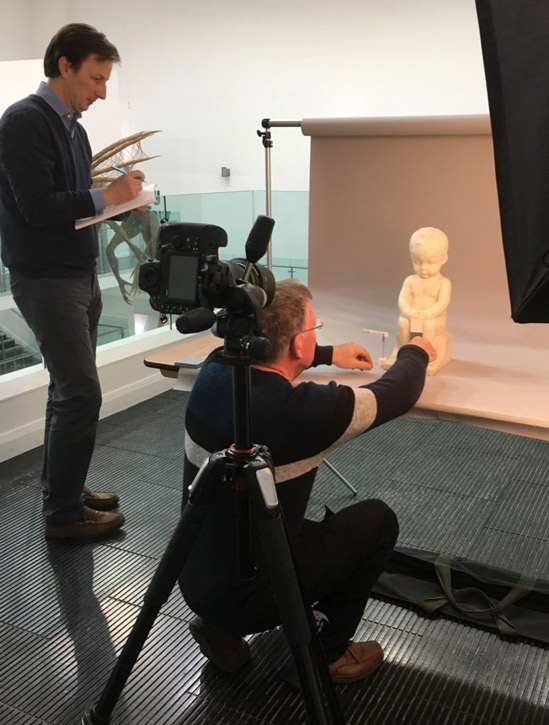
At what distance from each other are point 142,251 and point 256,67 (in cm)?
153

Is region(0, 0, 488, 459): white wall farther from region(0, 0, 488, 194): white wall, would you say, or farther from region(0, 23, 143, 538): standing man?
region(0, 23, 143, 538): standing man

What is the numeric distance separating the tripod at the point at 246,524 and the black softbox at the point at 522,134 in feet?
1.51

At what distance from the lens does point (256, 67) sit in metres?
4.50

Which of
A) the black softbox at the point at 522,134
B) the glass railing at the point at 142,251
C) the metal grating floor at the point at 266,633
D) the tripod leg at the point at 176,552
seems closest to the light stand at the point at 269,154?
the metal grating floor at the point at 266,633

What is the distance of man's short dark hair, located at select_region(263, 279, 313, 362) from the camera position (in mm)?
1481

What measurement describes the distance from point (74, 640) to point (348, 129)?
183 centimetres

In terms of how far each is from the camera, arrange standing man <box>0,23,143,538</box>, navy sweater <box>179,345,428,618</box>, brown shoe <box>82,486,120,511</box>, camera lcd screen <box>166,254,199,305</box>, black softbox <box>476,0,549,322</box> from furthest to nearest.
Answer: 1. brown shoe <box>82,486,120,511</box>
2. standing man <box>0,23,143,538</box>
3. navy sweater <box>179,345,428,618</box>
4. camera lcd screen <box>166,254,199,305</box>
5. black softbox <box>476,0,549,322</box>

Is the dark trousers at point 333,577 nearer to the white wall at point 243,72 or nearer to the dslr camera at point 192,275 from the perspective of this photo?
the dslr camera at point 192,275

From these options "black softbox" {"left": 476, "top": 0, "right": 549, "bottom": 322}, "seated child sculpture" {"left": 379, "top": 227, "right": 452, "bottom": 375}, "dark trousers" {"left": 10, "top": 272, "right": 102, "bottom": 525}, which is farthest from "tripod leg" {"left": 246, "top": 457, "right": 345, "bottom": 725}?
"dark trousers" {"left": 10, "top": 272, "right": 102, "bottom": 525}

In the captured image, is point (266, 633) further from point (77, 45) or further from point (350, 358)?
point (77, 45)

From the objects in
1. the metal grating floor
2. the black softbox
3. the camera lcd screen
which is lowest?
the metal grating floor

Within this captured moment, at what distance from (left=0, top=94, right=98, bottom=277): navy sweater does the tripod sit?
1.14 metres

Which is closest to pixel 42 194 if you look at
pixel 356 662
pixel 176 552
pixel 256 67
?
pixel 176 552

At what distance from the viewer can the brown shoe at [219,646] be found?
5.89 ft
